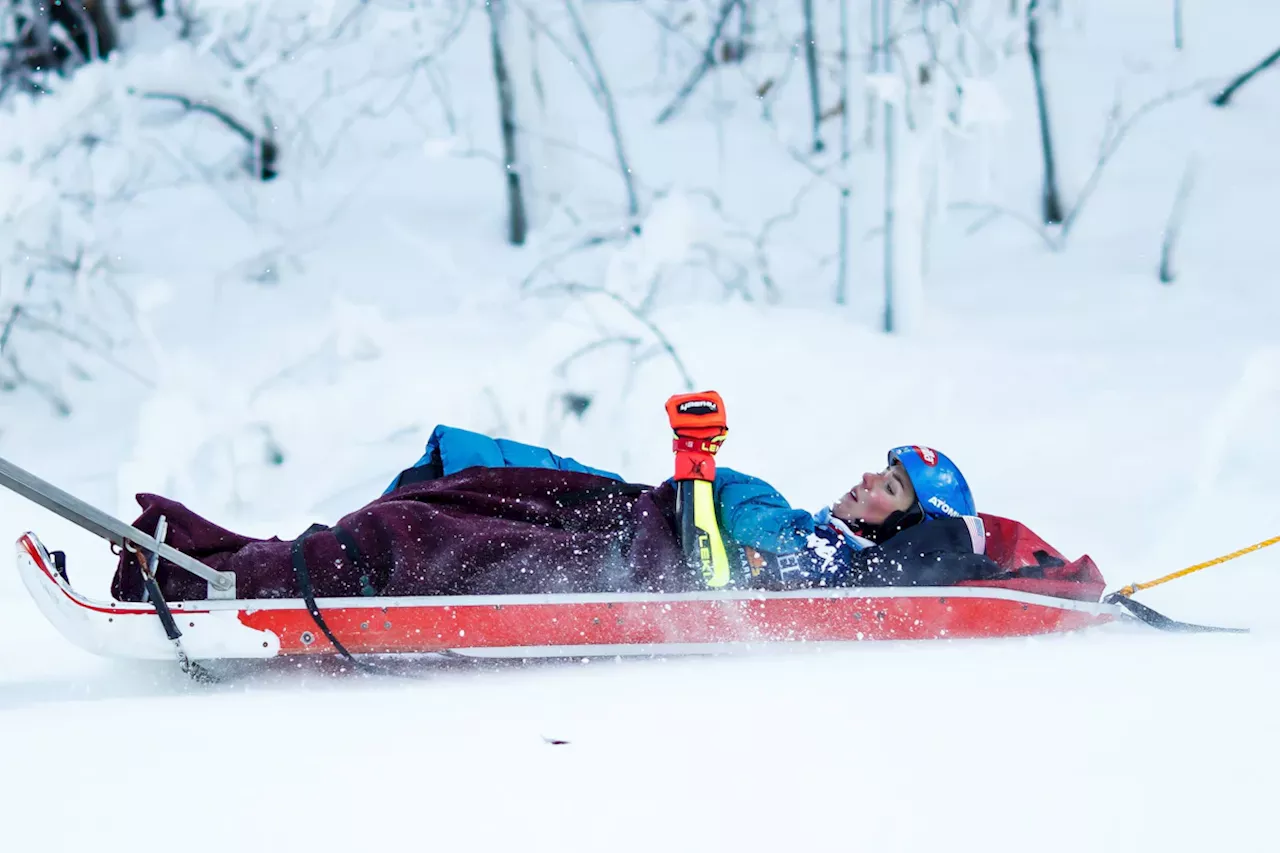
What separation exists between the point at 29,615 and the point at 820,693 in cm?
219

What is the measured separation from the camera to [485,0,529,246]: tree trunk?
19.7ft

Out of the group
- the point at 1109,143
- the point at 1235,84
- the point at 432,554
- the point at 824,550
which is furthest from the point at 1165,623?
the point at 1235,84

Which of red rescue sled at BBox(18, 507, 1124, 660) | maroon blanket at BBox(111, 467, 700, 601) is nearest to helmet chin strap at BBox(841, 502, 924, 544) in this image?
red rescue sled at BBox(18, 507, 1124, 660)

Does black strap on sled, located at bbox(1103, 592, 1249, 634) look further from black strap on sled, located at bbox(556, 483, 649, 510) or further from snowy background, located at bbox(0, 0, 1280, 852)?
black strap on sled, located at bbox(556, 483, 649, 510)

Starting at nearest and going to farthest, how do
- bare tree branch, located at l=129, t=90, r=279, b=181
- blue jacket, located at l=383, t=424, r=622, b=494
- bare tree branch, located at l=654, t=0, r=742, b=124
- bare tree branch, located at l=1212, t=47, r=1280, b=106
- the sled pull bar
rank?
the sled pull bar → blue jacket, located at l=383, t=424, r=622, b=494 → bare tree branch, located at l=1212, t=47, r=1280, b=106 → bare tree branch, located at l=129, t=90, r=279, b=181 → bare tree branch, located at l=654, t=0, r=742, b=124

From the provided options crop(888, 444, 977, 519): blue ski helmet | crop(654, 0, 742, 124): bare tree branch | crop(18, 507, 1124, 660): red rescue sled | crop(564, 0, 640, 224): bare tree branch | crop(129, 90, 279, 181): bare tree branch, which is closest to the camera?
crop(18, 507, 1124, 660): red rescue sled

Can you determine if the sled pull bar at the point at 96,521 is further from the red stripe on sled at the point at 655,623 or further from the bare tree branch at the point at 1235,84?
the bare tree branch at the point at 1235,84

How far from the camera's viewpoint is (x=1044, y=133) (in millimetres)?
5953

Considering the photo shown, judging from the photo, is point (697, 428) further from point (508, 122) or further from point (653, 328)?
point (508, 122)

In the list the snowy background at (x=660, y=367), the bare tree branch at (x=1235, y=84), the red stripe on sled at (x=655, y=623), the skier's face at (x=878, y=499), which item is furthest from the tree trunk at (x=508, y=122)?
the red stripe on sled at (x=655, y=623)

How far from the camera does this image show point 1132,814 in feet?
5.61

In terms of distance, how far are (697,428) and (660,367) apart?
83.8 inches

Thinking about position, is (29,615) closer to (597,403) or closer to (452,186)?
(597,403)

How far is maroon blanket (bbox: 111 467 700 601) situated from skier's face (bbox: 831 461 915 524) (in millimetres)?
464
